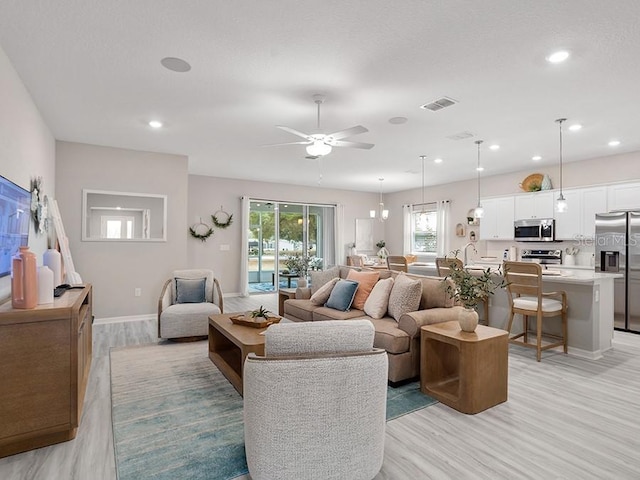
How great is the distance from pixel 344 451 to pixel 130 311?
493 centimetres

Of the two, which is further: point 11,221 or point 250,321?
point 250,321

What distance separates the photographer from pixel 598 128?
4.45 m

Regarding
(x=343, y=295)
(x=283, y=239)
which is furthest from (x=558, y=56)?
(x=283, y=239)

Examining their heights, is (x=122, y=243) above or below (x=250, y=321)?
above

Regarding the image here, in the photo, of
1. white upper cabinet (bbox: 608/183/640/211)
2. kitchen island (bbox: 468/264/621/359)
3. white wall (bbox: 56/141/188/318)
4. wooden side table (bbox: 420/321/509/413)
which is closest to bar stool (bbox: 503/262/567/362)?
kitchen island (bbox: 468/264/621/359)

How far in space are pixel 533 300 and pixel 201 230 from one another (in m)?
6.30

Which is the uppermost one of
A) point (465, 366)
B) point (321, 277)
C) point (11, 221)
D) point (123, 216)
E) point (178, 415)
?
point (123, 216)

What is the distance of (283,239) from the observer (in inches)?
354

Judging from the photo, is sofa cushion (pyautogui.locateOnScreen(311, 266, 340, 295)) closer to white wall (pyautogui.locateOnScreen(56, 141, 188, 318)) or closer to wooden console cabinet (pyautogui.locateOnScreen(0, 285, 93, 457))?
white wall (pyautogui.locateOnScreen(56, 141, 188, 318))

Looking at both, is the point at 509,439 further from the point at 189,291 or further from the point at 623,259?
the point at 623,259

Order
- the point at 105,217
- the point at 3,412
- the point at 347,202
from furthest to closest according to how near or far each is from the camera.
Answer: the point at 347,202 < the point at 105,217 < the point at 3,412

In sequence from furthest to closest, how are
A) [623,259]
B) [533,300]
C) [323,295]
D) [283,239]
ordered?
[283,239] → [623,259] → [323,295] → [533,300]

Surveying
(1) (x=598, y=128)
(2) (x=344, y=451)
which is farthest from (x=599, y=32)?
(2) (x=344, y=451)

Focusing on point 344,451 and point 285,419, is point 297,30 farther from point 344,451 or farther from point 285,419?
point 344,451
